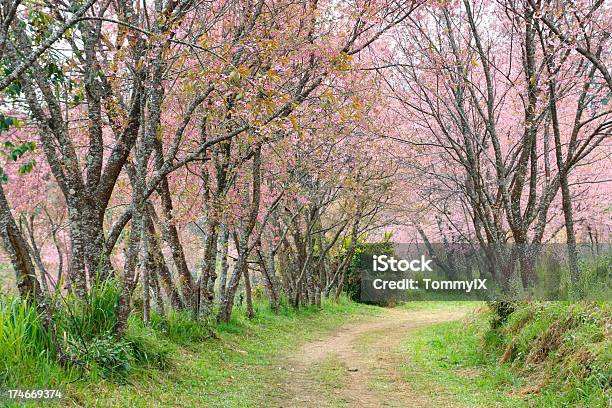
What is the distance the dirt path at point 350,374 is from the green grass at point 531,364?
14.9 inches

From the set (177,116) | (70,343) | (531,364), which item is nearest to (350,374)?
(531,364)

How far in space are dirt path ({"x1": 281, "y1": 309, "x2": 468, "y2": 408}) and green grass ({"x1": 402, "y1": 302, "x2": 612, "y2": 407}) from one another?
378mm

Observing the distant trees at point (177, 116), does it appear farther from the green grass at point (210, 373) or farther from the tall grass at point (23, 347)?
the green grass at point (210, 373)

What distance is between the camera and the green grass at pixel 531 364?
235 inches

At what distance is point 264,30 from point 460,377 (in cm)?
599

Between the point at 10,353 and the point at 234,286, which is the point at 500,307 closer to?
the point at 234,286

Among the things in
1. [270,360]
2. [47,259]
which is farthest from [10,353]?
[47,259]

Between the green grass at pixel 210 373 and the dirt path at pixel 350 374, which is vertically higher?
the green grass at pixel 210 373

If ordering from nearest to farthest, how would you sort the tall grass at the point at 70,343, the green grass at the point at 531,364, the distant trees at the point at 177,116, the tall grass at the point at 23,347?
the tall grass at the point at 23,347 < the tall grass at the point at 70,343 < the green grass at the point at 531,364 < the distant trees at the point at 177,116

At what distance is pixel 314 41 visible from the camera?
8859mm

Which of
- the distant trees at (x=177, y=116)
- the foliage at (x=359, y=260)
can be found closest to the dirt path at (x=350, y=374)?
the distant trees at (x=177, y=116)

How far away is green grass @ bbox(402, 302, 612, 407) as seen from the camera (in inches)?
235

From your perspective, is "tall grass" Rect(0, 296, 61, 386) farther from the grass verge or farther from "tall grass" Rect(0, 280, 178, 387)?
the grass verge

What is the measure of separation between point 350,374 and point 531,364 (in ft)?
8.86
